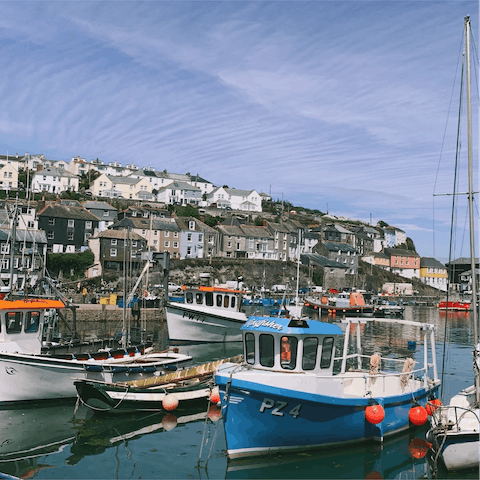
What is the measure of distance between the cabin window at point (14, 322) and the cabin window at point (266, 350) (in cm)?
1013

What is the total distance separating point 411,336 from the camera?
46.9m

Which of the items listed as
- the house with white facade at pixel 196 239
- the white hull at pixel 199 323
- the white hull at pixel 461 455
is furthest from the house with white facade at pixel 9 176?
the white hull at pixel 461 455

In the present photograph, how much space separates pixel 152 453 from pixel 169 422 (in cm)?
276

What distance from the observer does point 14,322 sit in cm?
1950

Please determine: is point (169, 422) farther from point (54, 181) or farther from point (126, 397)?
point (54, 181)

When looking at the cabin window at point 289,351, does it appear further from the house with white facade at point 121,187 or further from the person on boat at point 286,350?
the house with white facade at point 121,187

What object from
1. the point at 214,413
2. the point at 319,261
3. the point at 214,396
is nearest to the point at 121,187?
the point at 319,261

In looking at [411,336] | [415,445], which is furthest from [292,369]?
[411,336]

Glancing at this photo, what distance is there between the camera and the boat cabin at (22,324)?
749 inches

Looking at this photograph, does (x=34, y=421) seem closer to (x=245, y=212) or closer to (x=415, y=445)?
(x=415, y=445)

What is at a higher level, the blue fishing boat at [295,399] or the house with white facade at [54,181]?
the house with white facade at [54,181]

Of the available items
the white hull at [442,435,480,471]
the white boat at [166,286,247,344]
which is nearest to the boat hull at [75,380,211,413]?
the white hull at [442,435,480,471]

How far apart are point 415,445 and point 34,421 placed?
1206 cm

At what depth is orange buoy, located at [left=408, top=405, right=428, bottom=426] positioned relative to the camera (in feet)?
52.0
